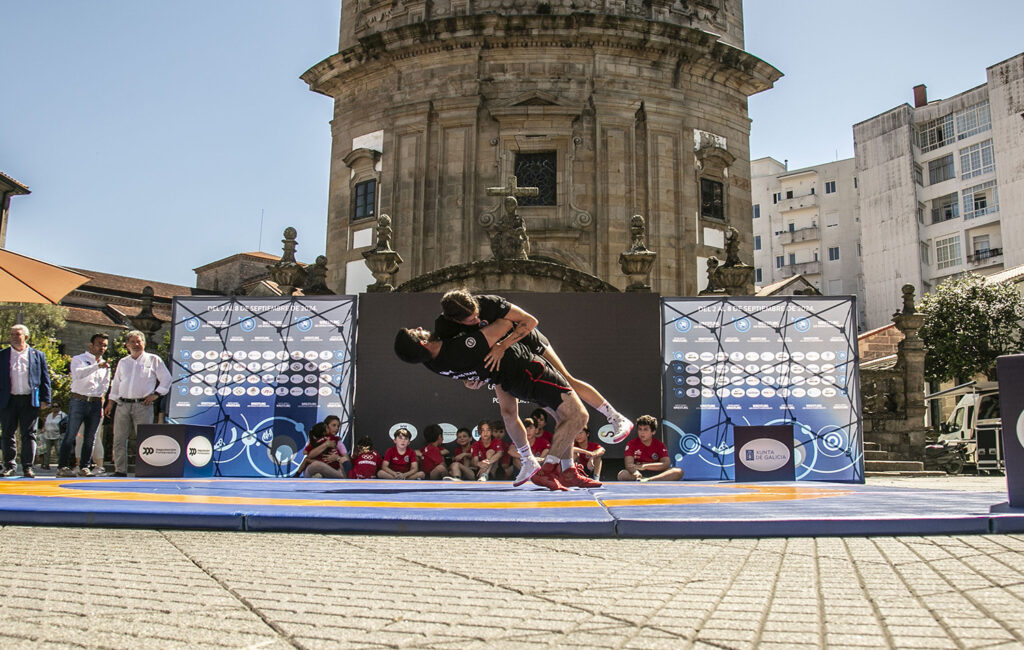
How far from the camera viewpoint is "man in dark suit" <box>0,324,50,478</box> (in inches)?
392

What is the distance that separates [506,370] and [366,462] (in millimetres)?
5048

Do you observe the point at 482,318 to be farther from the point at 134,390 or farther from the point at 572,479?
the point at 134,390

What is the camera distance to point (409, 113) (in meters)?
24.2

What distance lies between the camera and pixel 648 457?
11.2 m

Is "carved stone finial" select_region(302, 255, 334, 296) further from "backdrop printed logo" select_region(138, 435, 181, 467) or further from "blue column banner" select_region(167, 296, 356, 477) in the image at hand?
"backdrop printed logo" select_region(138, 435, 181, 467)

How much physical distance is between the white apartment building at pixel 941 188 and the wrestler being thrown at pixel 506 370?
1790 inches

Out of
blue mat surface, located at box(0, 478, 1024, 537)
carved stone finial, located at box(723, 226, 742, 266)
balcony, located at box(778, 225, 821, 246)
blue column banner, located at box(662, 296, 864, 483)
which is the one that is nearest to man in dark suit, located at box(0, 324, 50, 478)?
blue mat surface, located at box(0, 478, 1024, 537)

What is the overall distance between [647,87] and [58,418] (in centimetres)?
1859

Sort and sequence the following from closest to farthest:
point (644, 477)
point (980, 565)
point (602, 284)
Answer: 1. point (980, 565)
2. point (644, 477)
3. point (602, 284)

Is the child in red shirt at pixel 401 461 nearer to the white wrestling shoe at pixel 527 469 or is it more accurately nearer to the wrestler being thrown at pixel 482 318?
the white wrestling shoe at pixel 527 469

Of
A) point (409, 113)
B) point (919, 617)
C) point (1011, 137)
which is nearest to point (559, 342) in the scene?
point (919, 617)

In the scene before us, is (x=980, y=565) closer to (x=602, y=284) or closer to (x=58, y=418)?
(x=602, y=284)

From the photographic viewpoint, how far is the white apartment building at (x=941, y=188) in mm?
45125

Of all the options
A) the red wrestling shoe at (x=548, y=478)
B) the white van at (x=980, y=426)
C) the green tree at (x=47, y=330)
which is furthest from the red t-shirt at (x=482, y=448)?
the green tree at (x=47, y=330)
